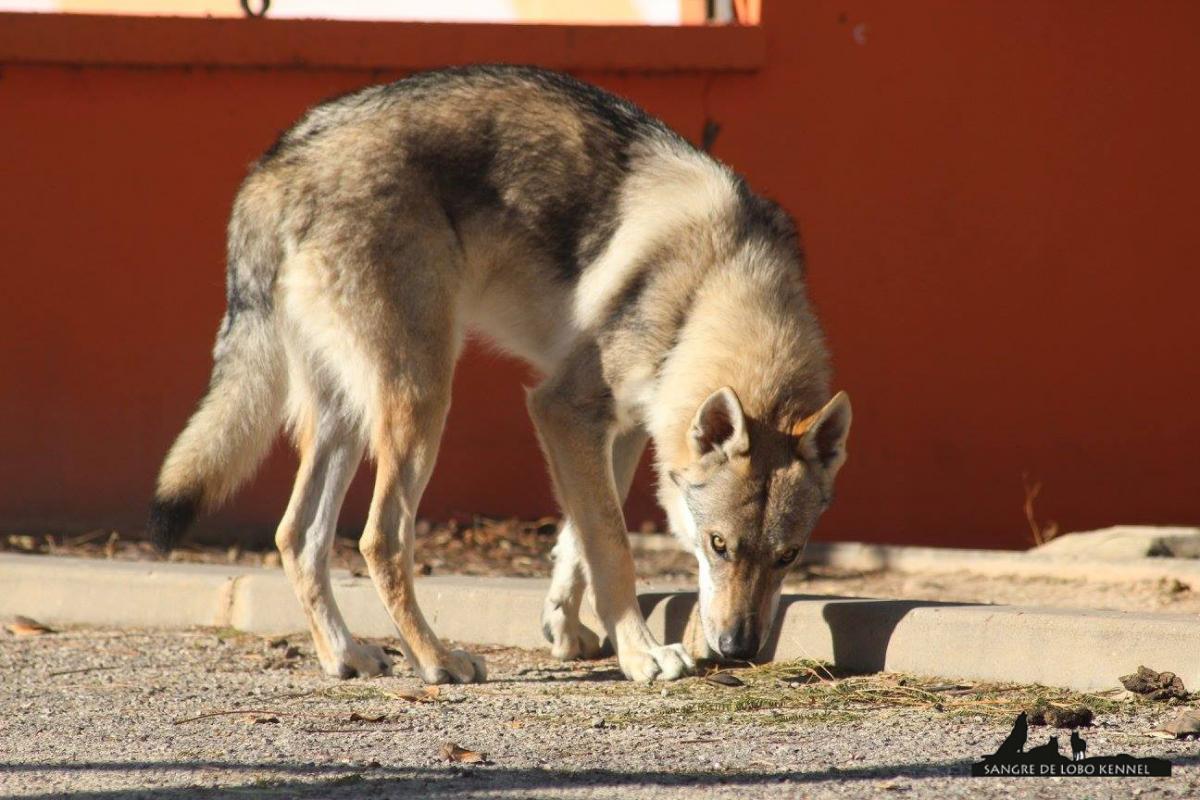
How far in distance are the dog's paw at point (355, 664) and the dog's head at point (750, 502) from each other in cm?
116

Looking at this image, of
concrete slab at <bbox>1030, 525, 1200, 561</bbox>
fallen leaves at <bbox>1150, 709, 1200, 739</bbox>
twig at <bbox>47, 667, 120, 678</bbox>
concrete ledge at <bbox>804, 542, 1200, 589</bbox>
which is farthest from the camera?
concrete slab at <bbox>1030, 525, 1200, 561</bbox>

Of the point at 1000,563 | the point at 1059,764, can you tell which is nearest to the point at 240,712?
the point at 1059,764

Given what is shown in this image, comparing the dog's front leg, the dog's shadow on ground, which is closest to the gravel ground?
the dog's shadow on ground

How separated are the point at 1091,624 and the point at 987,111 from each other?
3.78 metres

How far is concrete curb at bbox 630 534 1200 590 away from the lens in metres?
6.76

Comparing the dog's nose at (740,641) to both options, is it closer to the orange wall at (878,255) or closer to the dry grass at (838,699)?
the dry grass at (838,699)

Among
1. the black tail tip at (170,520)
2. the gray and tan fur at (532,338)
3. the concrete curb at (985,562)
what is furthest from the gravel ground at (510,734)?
the concrete curb at (985,562)

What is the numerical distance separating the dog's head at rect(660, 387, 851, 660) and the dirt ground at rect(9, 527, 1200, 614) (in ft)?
4.08

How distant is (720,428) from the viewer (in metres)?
5.43

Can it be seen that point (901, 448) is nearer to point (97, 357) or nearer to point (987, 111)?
point (987, 111)

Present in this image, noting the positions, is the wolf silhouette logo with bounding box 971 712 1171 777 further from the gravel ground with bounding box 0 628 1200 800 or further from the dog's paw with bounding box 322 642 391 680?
the dog's paw with bounding box 322 642 391 680

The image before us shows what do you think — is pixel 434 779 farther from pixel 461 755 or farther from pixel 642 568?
pixel 642 568

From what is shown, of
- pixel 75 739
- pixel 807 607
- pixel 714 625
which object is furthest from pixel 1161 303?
pixel 75 739

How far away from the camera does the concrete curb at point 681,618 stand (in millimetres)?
5035
